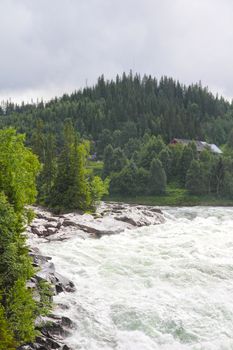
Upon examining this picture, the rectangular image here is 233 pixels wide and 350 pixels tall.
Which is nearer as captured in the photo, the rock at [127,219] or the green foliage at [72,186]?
the rock at [127,219]

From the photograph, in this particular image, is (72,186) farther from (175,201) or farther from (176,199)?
(176,199)

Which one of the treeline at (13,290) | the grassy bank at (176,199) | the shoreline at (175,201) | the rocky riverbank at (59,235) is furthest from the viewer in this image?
the grassy bank at (176,199)

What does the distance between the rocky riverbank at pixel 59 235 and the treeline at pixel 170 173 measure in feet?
188

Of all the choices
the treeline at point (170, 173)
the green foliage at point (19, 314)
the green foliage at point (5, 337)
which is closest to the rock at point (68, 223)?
the green foliage at point (19, 314)

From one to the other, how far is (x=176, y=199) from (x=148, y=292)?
308 ft

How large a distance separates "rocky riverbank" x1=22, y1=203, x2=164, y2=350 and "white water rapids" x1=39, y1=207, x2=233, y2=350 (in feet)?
2.48

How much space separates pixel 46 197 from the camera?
70.5 m

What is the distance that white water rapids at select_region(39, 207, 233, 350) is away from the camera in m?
20.3

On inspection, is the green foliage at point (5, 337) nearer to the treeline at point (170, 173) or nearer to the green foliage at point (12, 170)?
the green foliage at point (12, 170)

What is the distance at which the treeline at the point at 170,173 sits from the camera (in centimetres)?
12325

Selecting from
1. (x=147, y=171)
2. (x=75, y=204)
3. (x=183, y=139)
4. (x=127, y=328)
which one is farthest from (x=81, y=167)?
(x=183, y=139)

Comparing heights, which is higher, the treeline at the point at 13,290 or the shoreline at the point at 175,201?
the treeline at the point at 13,290

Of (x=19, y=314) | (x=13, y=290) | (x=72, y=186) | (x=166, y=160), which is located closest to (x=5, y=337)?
(x=19, y=314)

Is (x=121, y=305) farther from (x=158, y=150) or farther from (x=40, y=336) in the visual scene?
(x=158, y=150)
